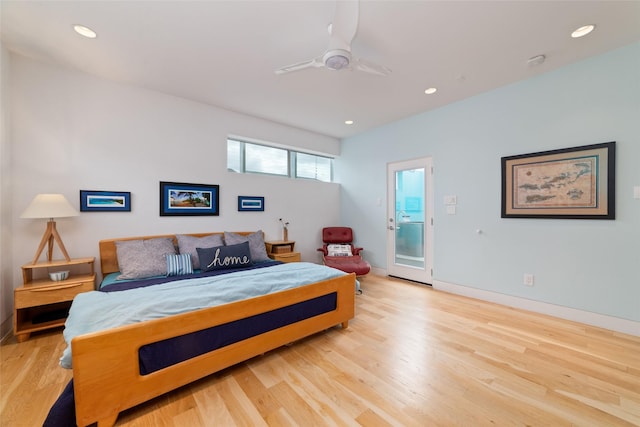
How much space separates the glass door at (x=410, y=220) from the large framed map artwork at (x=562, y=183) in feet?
3.62

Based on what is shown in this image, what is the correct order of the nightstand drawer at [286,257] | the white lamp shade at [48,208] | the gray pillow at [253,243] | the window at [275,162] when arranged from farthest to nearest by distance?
the window at [275,162] < the nightstand drawer at [286,257] < the gray pillow at [253,243] < the white lamp shade at [48,208]

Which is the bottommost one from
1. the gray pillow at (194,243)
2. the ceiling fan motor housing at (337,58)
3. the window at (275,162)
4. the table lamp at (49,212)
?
the gray pillow at (194,243)

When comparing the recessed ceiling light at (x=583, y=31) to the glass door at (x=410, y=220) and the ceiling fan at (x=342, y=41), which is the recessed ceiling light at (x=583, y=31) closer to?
the ceiling fan at (x=342, y=41)

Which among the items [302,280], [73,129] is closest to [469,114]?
[302,280]

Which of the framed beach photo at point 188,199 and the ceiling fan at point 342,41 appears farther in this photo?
the framed beach photo at point 188,199

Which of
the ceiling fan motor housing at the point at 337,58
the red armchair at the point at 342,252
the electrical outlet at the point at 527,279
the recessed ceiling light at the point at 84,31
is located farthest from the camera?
the red armchair at the point at 342,252

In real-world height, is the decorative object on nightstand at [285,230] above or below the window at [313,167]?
below

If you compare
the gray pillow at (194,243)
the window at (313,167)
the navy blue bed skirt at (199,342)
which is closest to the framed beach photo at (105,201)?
the gray pillow at (194,243)

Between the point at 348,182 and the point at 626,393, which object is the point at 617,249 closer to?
the point at 626,393

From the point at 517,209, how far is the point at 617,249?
2.99 ft

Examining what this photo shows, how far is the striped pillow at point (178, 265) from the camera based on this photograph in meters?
2.78

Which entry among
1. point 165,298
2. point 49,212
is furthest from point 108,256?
point 165,298

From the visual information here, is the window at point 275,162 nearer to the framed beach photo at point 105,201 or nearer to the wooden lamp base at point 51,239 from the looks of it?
the framed beach photo at point 105,201

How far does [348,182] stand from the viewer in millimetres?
5359
